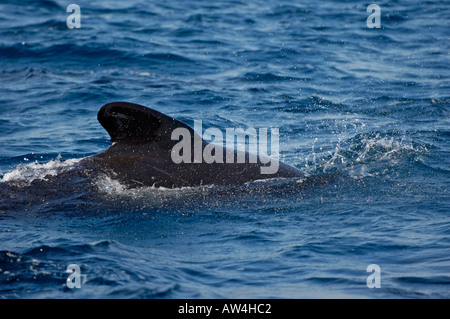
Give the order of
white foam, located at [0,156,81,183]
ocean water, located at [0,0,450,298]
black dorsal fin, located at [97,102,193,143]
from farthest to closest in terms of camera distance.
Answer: white foam, located at [0,156,81,183] < black dorsal fin, located at [97,102,193,143] < ocean water, located at [0,0,450,298]

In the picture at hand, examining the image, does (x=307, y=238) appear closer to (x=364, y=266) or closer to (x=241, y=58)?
(x=364, y=266)

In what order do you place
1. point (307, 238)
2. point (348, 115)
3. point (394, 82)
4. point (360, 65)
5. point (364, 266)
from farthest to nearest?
point (360, 65) → point (394, 82) → point (348, 115) → point (307, 238) → point (364, 266)

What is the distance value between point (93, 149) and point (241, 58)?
7.06 m

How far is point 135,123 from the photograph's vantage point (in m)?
8.70

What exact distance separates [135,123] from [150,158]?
0.52 meters

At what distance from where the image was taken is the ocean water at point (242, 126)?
6.80 meters

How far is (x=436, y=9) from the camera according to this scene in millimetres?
22828

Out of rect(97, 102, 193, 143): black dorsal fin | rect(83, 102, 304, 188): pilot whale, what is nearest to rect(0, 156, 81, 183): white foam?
rect(83, 102, 304, 188): pilot whale

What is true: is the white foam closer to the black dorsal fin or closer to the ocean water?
the ocean water

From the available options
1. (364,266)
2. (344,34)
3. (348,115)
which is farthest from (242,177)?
(344,34)

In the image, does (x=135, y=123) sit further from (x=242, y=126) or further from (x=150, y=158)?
(x=242, y=126)

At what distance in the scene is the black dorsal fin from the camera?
8.56m

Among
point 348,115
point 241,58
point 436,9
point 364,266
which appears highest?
point 436,9

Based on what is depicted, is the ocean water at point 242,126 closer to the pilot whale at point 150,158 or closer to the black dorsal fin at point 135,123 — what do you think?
the pilot whale at point 150,158
